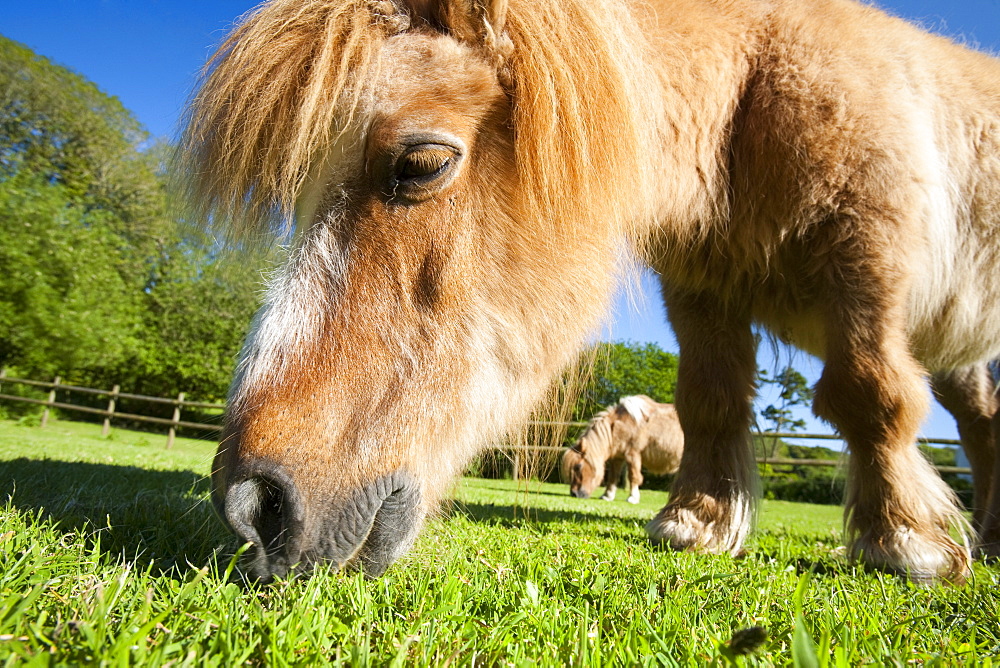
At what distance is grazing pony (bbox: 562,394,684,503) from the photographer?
37.8 feet

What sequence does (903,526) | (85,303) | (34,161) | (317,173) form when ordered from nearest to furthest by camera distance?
(317,173) → (903,526) → (85,303) → (34,161)

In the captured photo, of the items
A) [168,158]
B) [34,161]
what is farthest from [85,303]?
[168,158]

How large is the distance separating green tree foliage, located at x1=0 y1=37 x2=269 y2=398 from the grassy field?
1817cm

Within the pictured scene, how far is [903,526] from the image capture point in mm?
1931

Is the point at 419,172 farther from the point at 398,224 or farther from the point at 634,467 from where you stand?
the point at 634,467

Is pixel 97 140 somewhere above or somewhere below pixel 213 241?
above

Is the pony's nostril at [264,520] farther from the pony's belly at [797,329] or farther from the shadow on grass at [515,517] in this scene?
the pony's belly at [797,329]

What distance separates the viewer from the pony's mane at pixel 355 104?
1537 mm

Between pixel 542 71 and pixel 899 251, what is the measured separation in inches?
61.0

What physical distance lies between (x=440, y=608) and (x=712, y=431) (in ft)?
6.55

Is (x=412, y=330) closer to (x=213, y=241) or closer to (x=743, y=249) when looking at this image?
(x=213, y=241)

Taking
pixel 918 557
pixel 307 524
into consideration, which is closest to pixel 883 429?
pixel 918 557

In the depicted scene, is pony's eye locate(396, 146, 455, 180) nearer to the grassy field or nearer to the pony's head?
the pony's head

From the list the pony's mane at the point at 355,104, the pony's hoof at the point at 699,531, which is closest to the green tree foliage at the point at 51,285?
the pony's mane at the point at 355,104
